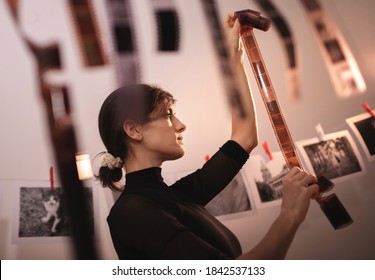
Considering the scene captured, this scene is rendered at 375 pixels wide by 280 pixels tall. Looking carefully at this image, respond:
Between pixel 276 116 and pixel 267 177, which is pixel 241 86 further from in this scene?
pixel 267 177

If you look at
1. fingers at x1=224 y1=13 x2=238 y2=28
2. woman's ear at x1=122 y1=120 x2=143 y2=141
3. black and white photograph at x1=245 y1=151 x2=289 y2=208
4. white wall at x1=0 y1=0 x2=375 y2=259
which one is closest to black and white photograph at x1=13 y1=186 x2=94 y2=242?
Result: white wall at x1=0 y1=0 x2=375 y2=259

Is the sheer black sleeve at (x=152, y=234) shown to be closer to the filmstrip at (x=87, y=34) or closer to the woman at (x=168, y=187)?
the woman at (x=168, y=187)

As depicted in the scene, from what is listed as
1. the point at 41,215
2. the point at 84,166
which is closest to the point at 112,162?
the point at 84,166

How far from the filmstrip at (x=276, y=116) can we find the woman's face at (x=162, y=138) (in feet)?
0.90

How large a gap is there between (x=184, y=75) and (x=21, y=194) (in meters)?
→ 0.65

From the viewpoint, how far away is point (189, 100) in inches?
48.9

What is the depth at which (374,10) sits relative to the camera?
117cm

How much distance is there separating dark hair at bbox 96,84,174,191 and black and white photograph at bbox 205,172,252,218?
382 mm

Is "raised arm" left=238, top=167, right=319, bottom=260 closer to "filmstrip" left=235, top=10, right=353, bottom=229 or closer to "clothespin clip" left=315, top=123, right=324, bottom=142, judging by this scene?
"filmstrip" left=235, top=10, right=353, bottom=229

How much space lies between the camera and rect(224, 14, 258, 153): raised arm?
996 millimetres

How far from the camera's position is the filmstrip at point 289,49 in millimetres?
1001

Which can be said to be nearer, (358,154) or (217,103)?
(358,154)

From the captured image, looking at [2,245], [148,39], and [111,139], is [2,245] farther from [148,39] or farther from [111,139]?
[148,39]
